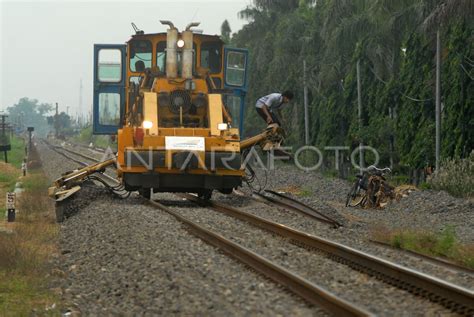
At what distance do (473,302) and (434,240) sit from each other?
4427mm

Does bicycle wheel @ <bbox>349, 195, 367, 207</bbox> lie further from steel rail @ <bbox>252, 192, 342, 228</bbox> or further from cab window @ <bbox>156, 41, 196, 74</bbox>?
cab window @ <bbox>156, 41, 196, 74</bbox>

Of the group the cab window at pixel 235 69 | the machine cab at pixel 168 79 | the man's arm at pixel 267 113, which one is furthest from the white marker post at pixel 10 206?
the man's arm at pixel 267 113

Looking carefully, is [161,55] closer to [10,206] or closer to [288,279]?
[10,206]

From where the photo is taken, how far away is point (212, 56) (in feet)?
57.8

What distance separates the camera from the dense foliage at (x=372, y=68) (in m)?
26.7

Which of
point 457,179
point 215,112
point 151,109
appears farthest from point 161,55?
point 457,179

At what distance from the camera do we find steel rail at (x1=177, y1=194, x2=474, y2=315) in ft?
22.7

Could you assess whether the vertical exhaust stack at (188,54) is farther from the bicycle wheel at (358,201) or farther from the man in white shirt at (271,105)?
the bicycle wheel at (358,201)

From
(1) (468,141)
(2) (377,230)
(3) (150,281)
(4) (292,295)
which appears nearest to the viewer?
(4) (292,295)

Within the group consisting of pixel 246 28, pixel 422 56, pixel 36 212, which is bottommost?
pixel 36 212

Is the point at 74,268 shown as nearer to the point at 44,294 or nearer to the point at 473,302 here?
the point at 44,294

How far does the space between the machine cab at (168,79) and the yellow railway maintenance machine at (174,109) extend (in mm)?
21

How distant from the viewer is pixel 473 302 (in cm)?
670

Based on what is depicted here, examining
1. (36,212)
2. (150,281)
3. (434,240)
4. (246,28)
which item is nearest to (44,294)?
(150,281)
